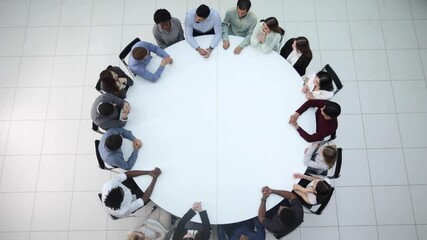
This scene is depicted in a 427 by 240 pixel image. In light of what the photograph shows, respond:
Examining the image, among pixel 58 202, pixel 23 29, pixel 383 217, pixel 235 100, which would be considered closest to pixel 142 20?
pixel 23 29

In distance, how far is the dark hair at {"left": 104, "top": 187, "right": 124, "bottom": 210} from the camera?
2.71m

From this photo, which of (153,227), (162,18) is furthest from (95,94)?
(153,227)

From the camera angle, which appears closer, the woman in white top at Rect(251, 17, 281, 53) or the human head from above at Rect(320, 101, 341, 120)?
the human head from above at Rect(320, 101, 341, 120)

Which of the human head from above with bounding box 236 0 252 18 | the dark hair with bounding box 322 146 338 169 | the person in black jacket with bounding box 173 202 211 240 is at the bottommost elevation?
the person in black jacket with bounding box 173 202 211 240

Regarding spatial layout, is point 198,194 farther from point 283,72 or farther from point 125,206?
point 283,72

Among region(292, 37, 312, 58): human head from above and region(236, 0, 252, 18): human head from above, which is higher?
region(236, 0, 252, 18): human head from above

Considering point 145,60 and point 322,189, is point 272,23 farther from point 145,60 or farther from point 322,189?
point 322,189

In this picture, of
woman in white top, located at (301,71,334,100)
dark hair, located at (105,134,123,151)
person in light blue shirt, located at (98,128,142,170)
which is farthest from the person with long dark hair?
woman in white top, located at (301,71,334,100)

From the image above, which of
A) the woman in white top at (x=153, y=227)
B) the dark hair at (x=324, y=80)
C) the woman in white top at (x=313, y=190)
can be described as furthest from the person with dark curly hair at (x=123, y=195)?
the dark hair at (x=324, y=80)

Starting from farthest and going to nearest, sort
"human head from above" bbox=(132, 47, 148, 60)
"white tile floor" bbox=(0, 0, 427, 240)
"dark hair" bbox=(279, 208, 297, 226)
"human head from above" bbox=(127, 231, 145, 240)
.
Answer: "white tile floor" bbox=(0, 0, 427, 240) < "human head from above" bbox=(132, 47, 148, 60) < "human head from above" bbox=(127, 231, 145, 240) < "dark hair" bbox=(279, 208, 297, 226)

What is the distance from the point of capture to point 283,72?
319cm

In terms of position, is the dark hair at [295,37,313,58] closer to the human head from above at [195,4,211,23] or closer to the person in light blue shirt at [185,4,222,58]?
the person in light blue shirt at [185,4,222,58]

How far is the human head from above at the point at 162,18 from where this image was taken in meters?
3.19

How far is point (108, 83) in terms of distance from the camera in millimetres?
2986
